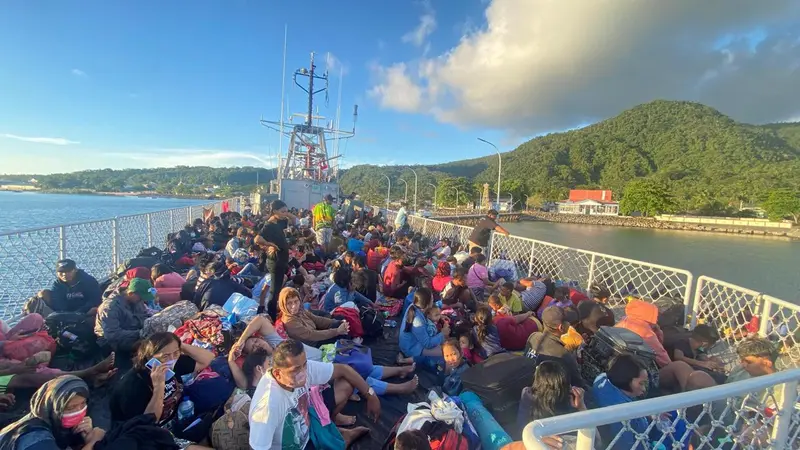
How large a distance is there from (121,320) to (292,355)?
2.97 meters

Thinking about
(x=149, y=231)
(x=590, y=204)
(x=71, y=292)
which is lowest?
(x=71, y=292)

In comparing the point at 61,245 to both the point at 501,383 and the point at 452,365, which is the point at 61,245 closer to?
the point at 452,365

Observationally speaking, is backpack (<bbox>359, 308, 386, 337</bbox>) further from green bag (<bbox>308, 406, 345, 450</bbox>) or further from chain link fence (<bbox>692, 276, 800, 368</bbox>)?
chain link fence (<bbox>692, 276, 800, 368</bbox>)

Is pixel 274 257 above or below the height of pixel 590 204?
below

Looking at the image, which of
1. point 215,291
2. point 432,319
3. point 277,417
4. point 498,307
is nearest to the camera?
point 277,417

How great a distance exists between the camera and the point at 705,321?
5273 mm

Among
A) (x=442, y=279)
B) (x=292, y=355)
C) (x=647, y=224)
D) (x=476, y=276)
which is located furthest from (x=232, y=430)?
(x=647, y=224)

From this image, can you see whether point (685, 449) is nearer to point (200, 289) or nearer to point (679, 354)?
point (679, 354)

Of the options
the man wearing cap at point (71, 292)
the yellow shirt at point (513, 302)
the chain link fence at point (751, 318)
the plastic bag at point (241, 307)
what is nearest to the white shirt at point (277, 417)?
the plastic bag at point (241, 307)

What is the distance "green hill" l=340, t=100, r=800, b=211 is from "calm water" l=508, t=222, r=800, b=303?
92.2 feet

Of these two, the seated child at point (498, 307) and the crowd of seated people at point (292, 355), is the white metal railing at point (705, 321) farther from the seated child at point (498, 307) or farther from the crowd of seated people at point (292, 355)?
the seated child at point (498, 307)

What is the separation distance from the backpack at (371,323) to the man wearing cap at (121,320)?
2539 millimetres

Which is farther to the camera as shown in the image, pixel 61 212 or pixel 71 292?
pixel 61 212

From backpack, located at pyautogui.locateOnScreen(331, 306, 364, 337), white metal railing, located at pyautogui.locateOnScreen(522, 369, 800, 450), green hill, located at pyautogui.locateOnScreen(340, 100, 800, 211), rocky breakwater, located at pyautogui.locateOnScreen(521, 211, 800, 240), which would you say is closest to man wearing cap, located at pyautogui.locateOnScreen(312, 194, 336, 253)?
backpack, located at pyautogui.locateOnScreen(331, 306, 364, 337)
